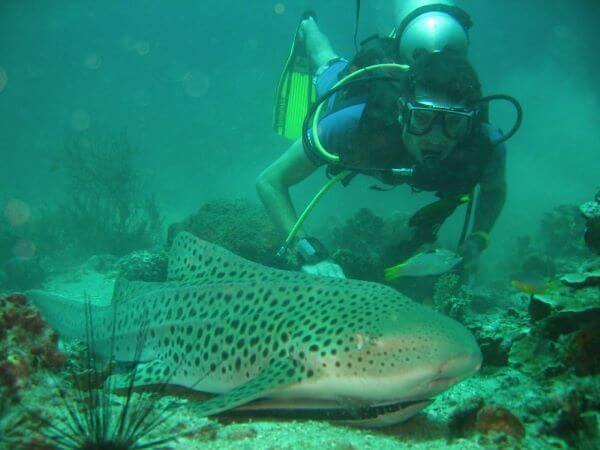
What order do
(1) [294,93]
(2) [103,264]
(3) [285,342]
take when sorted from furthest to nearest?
(2) [103,264] < (1) [294,93] < (3) [285,342]

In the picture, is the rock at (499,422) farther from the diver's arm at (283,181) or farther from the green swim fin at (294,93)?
the green swim fin at (294,93)

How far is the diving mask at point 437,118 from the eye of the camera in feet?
16.7

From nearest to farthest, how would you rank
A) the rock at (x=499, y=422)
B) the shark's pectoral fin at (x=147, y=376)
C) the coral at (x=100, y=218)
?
the rock at (x=499, y=422), the shark's pectoral fin at (x=147, y=376), the coral at (x=100, y=218)

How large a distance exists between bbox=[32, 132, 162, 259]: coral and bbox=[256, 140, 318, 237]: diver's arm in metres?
9.76

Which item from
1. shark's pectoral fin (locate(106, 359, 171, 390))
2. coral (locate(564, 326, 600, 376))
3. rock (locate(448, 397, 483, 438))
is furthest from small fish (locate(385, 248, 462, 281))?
shark's pectoral fin (locate(106, 359, 171, 390))

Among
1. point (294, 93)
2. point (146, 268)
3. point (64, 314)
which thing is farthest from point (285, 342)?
point (294, 93)

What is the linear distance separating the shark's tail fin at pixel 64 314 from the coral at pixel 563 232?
17637 millimetres

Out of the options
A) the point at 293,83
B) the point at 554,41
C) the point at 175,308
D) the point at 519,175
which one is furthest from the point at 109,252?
the point at 519,175

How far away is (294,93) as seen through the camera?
35.8 ft

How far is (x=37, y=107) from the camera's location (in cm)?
9712

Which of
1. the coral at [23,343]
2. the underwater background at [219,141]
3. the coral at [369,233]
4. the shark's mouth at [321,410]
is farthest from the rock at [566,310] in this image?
the coral at [369,233]

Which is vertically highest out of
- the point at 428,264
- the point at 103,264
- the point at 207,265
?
the point at 207,265

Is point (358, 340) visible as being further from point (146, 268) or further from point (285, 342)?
point (146, 268)

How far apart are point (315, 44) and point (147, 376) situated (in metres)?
9.45
